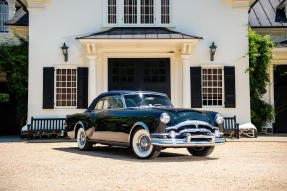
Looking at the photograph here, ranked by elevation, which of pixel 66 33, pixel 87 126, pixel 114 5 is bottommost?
pixel 87 126

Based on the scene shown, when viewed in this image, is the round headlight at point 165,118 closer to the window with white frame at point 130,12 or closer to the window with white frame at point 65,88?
the window with white frame at point 65,88

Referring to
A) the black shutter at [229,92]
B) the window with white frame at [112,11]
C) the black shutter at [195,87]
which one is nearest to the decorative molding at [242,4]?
the black shutter at [229,92]

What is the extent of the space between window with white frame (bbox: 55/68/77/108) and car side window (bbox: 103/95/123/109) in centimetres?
608

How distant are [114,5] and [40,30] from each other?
10.5ft

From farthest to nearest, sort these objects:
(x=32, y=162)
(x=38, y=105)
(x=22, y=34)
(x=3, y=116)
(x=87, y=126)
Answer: (x=3, y=116), (x=22, y=34), (x=38, y=105), (x=87, y=126), (x=32, y=162)

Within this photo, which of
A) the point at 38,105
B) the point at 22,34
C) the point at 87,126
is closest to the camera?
the point at 87,126

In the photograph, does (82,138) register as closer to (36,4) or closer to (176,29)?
(176,29)

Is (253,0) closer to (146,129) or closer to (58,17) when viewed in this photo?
(58,17)

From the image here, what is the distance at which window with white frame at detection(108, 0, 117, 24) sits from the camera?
1512 cm

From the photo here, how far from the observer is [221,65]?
14.7 meters

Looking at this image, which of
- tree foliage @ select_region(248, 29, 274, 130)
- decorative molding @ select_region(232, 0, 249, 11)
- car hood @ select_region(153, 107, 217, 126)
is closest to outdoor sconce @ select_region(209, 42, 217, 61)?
tree foliage @ select_region(248, 29, 274, 130)

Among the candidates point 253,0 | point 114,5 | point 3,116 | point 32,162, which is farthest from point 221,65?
point 3,116

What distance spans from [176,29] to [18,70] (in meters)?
6.95

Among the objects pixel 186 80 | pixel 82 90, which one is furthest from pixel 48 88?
pixel 186 80
